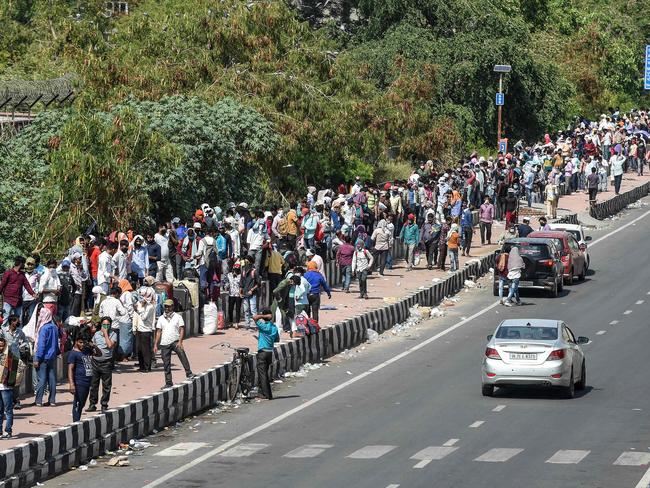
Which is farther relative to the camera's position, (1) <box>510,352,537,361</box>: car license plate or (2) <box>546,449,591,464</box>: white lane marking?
(1) <box>510,352,537,361</box>: car license plate

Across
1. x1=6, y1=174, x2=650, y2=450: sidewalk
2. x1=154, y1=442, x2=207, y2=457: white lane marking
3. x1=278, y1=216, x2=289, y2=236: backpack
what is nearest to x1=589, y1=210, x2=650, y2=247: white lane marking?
x1=6, y1=174, x2=650, y2=450: sidewalk

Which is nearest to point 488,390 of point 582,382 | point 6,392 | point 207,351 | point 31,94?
point 582,382

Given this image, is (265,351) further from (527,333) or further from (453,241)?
(453,241)

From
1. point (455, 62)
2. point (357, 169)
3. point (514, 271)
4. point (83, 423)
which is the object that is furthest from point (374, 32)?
point (83, 423)

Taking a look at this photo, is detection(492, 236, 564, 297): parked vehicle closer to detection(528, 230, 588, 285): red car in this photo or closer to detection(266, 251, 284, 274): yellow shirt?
detection(528, 230, 588, 285): red car

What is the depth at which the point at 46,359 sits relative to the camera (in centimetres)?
2522

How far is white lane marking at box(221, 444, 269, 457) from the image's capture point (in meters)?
23.4

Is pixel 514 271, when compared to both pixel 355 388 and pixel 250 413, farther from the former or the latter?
pixel 250 413

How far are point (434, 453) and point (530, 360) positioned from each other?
4.93m

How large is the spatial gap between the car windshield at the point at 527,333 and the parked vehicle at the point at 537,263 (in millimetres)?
12350

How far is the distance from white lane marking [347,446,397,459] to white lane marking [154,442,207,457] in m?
2.46

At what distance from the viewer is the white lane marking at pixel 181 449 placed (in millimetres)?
23484

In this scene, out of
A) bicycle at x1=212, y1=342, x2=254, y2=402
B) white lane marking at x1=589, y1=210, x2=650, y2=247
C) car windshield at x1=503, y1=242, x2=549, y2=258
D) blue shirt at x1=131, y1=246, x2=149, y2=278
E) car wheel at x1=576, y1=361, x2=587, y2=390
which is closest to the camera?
bicycle at x1=212, y1=342, x2=254, y2=402

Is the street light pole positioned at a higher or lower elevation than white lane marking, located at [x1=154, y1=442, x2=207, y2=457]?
higher
